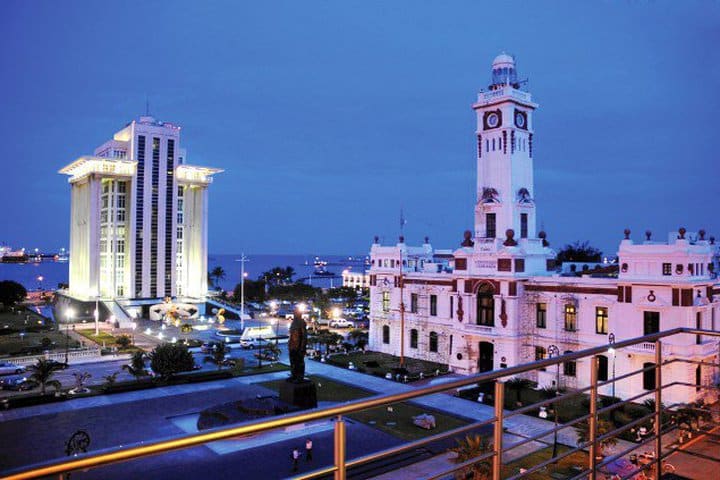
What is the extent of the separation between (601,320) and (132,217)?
185 ft

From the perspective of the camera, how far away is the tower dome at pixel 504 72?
138ft

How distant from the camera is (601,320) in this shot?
3462cm

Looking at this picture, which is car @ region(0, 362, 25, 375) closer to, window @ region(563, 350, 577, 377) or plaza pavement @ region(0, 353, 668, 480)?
plaza pavement @ region(0, 353, 668, 480)

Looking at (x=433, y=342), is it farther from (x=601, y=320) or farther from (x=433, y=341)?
(x=601, y=320)

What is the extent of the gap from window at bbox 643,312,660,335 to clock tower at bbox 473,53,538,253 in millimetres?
10667

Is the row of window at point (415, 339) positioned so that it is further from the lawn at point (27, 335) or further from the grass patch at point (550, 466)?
the lawn at point (27, 335)

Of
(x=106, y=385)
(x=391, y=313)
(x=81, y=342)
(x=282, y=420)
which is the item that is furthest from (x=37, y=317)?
(x=282, y=420)

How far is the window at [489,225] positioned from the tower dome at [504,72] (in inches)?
366

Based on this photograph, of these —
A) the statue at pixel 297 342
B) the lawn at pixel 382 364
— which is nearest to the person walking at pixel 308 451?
the statue at pixel 297 342

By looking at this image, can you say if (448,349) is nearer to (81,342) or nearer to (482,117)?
(482,117)

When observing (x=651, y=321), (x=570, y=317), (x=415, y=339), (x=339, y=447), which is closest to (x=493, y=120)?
A: (x=570, y=317)

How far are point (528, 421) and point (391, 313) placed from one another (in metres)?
18.9

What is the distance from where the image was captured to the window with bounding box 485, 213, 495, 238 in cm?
4229

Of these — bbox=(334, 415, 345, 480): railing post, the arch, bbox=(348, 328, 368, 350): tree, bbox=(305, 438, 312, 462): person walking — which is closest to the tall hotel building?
bbox=(348, 328, 368, 350): tree
